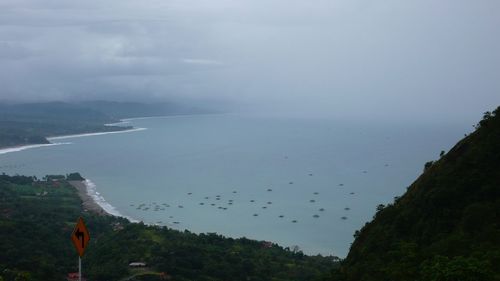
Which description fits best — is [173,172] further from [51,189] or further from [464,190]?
[464,190]

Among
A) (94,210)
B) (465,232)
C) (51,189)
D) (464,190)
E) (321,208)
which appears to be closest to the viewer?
(465,232)

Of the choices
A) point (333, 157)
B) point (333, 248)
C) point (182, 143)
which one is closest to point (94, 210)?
point (333, 248)

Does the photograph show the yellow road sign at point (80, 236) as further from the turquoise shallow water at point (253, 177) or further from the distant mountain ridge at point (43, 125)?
the distant mountain ridge at point (43, 125)

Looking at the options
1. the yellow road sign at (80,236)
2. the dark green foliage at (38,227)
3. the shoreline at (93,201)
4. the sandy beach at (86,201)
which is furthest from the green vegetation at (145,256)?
the yellow road sign at (80,236)

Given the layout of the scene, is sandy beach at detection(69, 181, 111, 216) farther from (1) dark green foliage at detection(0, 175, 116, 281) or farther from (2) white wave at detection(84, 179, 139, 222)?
(1) dark green foliage at detection(0, 175, 116, 281)

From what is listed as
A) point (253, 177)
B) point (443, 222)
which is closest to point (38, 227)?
point (443, 222)

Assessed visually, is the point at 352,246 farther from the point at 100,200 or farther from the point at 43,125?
the point at 43,125
